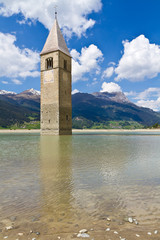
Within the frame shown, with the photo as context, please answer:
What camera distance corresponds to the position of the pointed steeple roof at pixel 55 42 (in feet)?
182

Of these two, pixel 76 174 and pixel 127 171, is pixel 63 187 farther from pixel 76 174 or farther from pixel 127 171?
pixel 127 171

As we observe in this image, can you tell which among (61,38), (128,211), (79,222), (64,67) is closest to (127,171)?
(128,211)

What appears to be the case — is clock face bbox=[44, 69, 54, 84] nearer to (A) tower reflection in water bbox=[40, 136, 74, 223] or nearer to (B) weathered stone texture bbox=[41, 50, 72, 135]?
(B) weathered stone texture bbox=[41, 50, 72, 135]

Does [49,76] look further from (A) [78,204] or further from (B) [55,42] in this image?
(A) [78,204]

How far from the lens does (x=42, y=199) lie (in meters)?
5.30

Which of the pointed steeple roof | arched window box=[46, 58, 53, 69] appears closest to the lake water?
arched window box=[46, 58, 53, 69]

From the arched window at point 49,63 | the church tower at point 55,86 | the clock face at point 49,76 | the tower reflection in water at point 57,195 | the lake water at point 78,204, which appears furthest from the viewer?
the arched window at point 49,63

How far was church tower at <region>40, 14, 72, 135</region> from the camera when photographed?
53562 mm

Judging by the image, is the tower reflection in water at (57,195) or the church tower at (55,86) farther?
the church tower at (55,86)

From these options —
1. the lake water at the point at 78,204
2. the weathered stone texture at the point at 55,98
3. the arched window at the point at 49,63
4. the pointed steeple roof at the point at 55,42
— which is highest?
the pointed steeple roof at the point at 55,42

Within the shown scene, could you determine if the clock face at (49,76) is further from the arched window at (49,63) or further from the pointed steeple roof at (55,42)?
the pointed steeple roof at (55,42)

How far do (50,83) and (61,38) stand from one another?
51.7ft

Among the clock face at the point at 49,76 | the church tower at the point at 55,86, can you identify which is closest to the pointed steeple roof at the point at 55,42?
the church tower at the point at 55,86

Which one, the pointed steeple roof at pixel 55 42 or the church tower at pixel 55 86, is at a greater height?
the pointed steeple roof at pixel 55 42
